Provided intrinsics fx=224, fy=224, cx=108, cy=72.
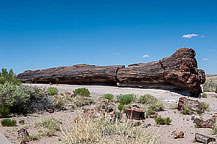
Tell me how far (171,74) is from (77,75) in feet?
27.5

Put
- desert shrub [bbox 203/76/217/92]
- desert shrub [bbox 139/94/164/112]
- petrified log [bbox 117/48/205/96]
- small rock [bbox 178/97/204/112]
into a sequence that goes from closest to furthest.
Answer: small rock [bbox 178/97/204/112], desert shrub [bbox 139/94/164/112], petrified log [bbox 117/48/205/96], desert shrub [bbox 203/76/217/92]

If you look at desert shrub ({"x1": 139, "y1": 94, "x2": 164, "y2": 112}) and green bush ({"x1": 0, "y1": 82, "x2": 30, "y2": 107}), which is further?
desert shrub ({"x1": 139, "y1": 94, "x2": 164, "y2": 112})

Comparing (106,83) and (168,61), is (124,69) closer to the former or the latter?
(106,83)

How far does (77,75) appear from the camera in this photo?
739 inches

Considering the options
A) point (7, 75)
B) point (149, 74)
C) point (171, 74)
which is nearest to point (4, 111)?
point (7, 75)

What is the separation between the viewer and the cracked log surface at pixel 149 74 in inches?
515

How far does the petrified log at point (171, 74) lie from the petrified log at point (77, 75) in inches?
58.3

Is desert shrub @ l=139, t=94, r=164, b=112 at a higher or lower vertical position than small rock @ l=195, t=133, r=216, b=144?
higher

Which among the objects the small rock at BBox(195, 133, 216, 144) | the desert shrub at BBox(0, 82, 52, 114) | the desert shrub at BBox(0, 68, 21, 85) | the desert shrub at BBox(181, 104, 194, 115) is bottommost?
the small rock at BBox(195, 133, 216, 144)

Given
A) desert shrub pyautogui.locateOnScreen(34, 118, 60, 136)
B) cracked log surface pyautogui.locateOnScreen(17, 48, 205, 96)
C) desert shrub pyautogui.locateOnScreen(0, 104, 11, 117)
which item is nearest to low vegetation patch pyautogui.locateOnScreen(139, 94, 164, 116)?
cracked log surface pyautogui.locateOnScreen(17, 48, 205, 96)

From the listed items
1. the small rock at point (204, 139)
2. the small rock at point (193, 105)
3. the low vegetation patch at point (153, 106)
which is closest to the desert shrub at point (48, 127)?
the low vegetation patch at point (153, 106)

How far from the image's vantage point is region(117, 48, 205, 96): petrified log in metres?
13.0

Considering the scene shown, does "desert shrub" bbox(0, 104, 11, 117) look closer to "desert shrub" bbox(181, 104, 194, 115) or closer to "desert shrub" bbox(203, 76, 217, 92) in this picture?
"desert shrub" bbox(181, 104, 194, 115)

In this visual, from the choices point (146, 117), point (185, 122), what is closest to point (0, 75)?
point (146, 117)
